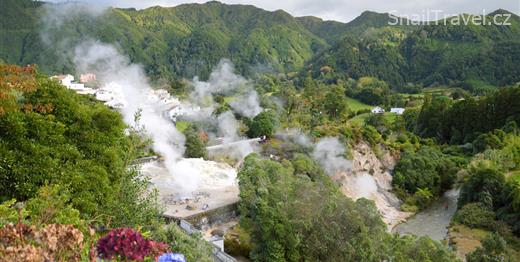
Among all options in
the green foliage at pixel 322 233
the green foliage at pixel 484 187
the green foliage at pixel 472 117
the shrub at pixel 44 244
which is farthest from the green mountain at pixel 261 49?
the shrub at pixel 44 244

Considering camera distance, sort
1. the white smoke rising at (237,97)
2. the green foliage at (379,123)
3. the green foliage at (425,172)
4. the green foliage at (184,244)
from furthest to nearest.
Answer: the green foliage at (379,123), the white smoke rising at (237,97), the green foliage at (425,172), the green foliage at (184,244)

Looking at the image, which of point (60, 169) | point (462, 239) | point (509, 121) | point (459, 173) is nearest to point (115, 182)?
point (60, 169)

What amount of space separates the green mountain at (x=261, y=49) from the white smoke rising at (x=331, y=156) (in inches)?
2585

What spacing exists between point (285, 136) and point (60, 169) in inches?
1029

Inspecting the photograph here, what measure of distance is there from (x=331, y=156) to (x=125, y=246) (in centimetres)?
3104

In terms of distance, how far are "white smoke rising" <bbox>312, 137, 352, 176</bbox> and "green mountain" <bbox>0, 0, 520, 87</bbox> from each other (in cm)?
6567

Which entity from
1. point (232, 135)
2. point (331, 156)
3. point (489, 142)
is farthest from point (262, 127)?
point (489, 142)

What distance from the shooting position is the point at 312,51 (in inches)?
6708

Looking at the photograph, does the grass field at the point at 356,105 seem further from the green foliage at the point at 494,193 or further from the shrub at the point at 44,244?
the shrub at the point at 44,244

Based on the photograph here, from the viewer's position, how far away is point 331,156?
3416 cm

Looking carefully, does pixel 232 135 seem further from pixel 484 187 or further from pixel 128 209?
pixel 128 209

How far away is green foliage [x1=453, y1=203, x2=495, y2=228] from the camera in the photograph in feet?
89.8

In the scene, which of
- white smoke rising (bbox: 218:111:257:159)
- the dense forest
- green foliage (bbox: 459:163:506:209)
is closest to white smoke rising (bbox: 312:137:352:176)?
the dense forest

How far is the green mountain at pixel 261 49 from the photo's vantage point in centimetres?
9800
